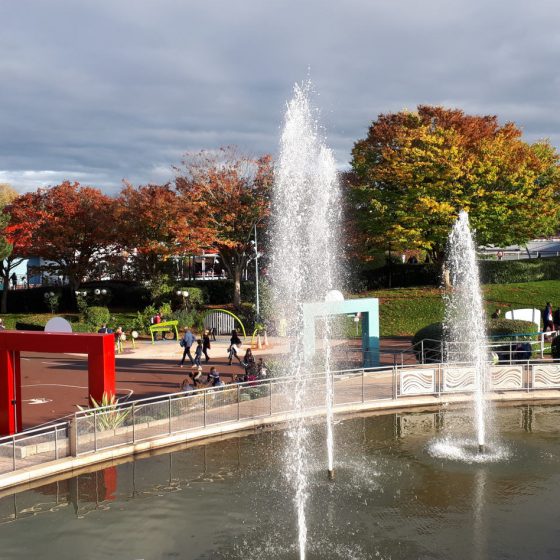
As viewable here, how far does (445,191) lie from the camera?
43.3 meters

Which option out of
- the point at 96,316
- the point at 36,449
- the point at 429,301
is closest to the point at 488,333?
the point at 429,301

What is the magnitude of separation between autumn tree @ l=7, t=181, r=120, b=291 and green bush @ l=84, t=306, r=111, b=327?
7865 mm

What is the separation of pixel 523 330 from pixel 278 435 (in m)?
13.6

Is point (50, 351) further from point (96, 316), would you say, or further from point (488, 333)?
point (96, 316)

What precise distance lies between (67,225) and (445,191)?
84.8 feet

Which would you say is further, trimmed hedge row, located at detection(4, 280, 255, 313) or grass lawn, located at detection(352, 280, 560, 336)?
trimmed hedge row, located at detection(4, 280, 255, 313)

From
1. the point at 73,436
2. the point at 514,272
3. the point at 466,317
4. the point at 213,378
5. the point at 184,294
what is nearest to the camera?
the point at 73,436

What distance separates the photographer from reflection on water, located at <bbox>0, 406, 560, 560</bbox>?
1041 cm

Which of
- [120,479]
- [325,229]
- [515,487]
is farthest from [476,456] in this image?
[325,229]

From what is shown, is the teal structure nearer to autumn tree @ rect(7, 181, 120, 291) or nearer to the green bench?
the green bench

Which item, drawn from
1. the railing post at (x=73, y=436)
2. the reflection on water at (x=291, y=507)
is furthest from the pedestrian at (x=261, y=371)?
the railing post at (x=73, y=436)

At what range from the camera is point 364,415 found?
18.9 m

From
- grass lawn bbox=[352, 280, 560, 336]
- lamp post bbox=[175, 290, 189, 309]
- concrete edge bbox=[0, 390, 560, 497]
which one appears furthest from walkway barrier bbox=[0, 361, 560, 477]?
lamp post bbox=[175, 290, 189, 309]

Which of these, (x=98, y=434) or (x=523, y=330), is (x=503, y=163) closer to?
(x=523, y=330)
